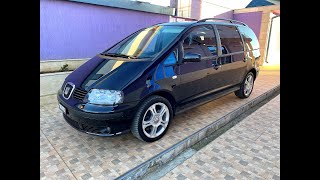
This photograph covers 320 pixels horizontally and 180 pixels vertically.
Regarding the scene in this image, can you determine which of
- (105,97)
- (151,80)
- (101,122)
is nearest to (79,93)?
(105,97)

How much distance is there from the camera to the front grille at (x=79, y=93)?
2703 millimetres

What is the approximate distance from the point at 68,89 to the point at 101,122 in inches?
30.4

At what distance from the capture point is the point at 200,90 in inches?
140

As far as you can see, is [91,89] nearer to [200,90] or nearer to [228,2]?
[200,90]

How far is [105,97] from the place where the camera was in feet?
8.53

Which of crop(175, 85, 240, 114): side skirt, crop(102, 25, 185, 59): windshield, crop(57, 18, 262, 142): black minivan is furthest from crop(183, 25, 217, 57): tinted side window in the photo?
crop(175, 85, 240, 114): side skirt

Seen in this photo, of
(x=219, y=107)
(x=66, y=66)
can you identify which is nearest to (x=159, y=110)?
(x=219, y=107)

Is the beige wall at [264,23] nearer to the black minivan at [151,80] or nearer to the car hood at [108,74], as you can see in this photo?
the black minivan at [151,80]

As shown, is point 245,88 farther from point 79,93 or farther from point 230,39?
point 79,93

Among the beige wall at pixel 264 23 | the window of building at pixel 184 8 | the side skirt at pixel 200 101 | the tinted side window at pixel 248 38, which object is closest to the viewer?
the side skirt at pixel 200 101

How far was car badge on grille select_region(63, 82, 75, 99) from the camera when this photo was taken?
9.48 ft

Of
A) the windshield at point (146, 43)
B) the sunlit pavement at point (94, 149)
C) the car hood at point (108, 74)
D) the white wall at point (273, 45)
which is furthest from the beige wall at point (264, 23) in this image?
the car hood at point (108, 74)
